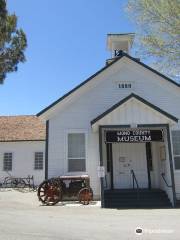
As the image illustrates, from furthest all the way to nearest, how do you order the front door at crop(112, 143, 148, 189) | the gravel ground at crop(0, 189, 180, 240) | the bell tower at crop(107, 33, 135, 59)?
the bell tower at crop(107, 33, 135, 59), the front door at crop(112, 143, 148, 189), the gravel ground at crop(0, 189, 180, 240)

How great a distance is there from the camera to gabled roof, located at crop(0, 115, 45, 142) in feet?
98.4

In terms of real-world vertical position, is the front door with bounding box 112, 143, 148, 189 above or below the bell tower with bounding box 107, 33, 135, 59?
below

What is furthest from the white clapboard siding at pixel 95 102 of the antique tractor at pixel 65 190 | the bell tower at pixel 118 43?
the bell tower at pixel 118 43

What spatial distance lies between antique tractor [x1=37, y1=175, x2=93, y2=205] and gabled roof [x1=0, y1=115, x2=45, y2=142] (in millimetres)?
12438

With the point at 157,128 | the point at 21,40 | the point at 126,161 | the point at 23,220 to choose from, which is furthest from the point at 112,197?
the point at 21,40

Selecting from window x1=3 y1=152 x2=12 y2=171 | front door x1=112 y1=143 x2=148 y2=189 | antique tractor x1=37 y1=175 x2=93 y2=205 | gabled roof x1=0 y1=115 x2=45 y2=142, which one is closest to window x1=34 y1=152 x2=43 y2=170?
gabled roof x1=0 y1=115 x2=45 y2=142

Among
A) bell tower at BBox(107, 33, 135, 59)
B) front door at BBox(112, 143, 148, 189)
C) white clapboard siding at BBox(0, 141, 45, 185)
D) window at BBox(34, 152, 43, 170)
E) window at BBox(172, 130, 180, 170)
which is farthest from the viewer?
window at BBox(34, 152, 43, 170)

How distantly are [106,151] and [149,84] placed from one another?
4.26m

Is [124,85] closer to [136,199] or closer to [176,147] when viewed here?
[176,147]

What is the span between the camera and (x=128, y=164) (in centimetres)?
1900

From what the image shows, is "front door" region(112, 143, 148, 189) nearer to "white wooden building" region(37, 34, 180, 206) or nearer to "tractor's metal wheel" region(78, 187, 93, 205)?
"white wooden building" region(37, 34, 180, 206)

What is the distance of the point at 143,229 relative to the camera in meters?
10.0

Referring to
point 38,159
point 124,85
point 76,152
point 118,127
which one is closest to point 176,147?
point 118,127

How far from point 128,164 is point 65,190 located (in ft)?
11.9
